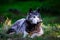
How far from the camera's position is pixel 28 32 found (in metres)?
15.7

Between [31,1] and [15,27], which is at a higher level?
[31,1]

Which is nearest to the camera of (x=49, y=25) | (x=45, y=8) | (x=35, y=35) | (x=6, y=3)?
(x=35, y=35)

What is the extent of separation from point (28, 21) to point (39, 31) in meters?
0.66

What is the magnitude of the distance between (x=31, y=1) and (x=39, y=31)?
25895mm

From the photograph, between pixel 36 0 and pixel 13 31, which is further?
pixel 36 0

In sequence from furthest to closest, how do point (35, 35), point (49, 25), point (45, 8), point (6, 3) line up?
point (6, 3)
point (45, 8)
point (49, 25)
point (35, 35)

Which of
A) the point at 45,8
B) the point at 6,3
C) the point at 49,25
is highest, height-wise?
the point at 6,3

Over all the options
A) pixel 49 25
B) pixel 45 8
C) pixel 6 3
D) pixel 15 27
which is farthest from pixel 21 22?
pixel 6 3

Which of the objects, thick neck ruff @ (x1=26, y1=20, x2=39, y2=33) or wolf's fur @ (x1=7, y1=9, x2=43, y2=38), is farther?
thick neck ruff @ (x1=26, y1=20, x2=39, y2=33)

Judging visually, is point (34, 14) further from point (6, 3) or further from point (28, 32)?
point (6, 3)

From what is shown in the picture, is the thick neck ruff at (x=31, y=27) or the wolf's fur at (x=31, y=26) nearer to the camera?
the wolf's fur at (x=31, y=26)

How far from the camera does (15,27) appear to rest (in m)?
16.3

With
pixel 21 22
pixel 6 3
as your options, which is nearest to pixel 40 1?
pixel 6 3

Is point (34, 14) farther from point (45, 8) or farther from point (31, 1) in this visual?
point (31, 1)
